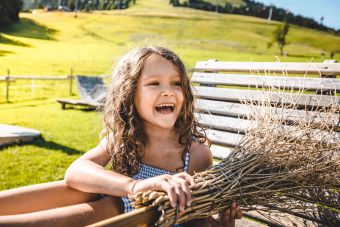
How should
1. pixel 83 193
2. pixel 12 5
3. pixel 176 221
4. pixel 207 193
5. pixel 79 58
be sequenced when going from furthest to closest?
pixel 79 58 → pixel 12 5 → pixel 83 193 → pixel 207 193 → pixel 176 221

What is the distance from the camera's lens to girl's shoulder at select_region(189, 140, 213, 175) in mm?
2395

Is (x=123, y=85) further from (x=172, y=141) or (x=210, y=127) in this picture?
(x=210, y=127)

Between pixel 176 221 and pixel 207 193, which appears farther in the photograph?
pixel 207 193

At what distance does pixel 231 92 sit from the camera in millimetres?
3715

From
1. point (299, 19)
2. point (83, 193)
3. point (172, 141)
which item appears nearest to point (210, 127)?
point (172, 141)

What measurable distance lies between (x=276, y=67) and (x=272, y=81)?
203 millimetres

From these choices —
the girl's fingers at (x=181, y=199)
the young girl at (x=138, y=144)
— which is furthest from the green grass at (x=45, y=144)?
the girl's fingers at (x=181, y=199)

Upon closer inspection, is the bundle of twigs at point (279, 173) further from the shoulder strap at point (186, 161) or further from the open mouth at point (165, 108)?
the open mouth at point (165, 108)

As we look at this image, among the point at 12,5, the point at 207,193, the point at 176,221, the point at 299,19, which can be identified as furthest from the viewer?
the point at 299,19

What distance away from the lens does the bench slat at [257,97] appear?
8.98ft

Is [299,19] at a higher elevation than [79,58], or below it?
higher

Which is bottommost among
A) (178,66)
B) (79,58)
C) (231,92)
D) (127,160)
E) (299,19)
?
(79,58)

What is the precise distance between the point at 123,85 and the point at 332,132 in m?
1.49

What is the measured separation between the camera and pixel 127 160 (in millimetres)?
2277
